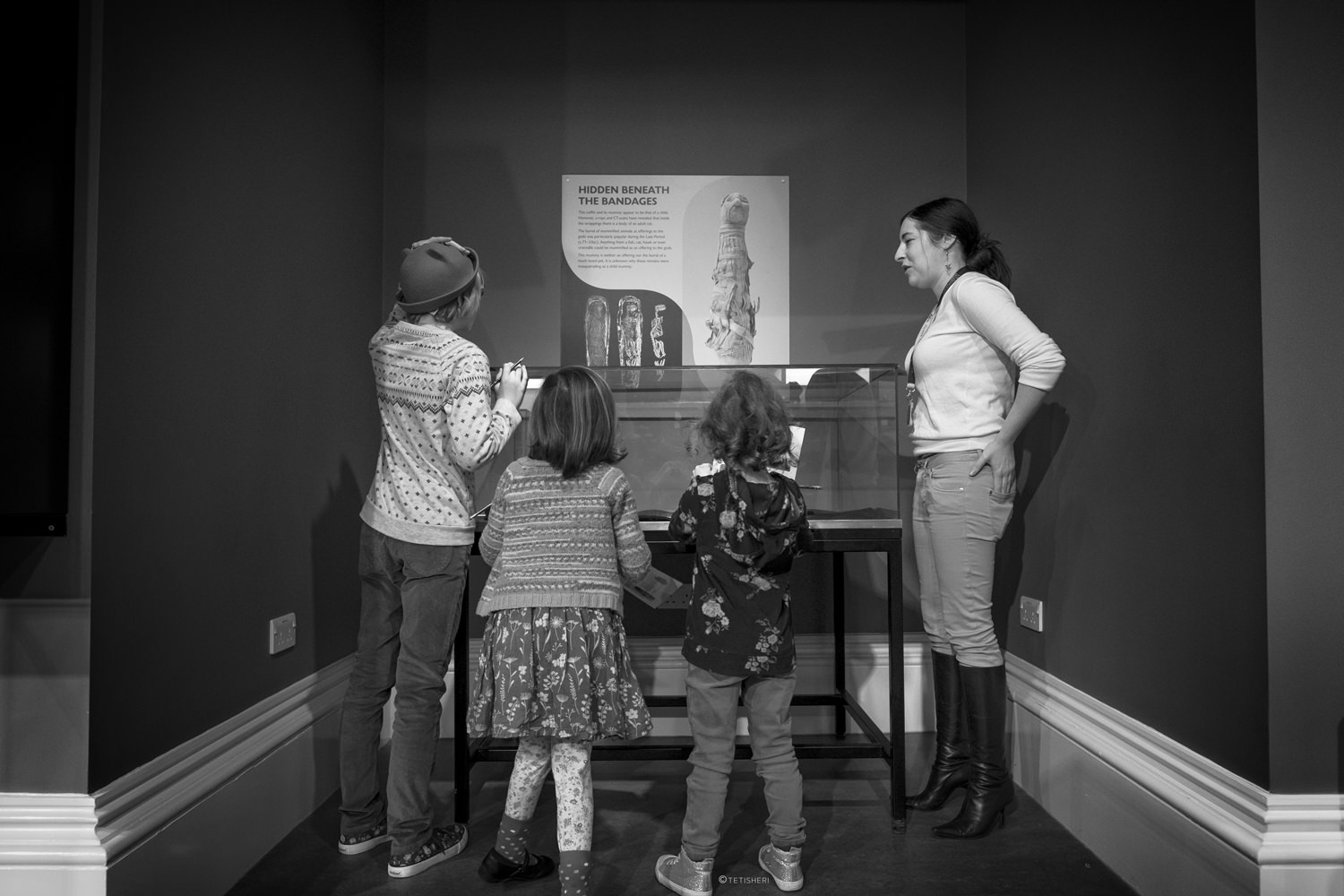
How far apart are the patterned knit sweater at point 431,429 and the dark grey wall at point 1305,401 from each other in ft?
5.49

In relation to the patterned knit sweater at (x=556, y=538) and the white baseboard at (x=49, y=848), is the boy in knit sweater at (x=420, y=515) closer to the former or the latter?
the patterned knit sweater at (x=556, y=538)

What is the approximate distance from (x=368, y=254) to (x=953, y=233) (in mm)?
2071

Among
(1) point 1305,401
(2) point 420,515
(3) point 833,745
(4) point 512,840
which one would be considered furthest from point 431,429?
(1) point 1305,401

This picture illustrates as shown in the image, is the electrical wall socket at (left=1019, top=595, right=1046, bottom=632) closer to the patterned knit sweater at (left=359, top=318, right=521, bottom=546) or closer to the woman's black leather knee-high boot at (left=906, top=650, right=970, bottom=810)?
the woman's black leather knee-high boot at (left=906, top=650, right=970, bottom=810)

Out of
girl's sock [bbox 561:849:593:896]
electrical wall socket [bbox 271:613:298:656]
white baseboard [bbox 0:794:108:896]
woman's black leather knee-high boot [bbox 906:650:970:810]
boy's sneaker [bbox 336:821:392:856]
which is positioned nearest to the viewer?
white baseboard [bbox 0:794:108:896]

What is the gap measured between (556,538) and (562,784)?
563mm

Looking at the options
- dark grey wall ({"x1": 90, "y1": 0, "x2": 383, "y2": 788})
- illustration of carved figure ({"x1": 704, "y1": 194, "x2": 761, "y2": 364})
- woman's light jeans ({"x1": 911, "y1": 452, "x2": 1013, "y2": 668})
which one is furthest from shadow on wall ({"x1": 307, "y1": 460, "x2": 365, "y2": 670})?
woman's light jeans ({"x1": 911, "y1": 452, "x2": 1013, "y2": 668})

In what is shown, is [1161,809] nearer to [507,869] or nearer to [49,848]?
[507,869]

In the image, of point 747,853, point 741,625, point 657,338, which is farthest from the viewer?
point 657,338

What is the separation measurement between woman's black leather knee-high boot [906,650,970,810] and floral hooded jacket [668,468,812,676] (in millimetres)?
673

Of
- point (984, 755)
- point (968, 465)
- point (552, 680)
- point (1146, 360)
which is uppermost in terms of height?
point (1146, 360)

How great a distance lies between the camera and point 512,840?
199cm

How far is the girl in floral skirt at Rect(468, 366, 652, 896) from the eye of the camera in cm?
189

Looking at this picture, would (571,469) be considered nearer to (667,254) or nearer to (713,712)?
(713,712)
